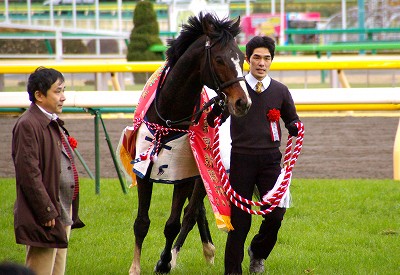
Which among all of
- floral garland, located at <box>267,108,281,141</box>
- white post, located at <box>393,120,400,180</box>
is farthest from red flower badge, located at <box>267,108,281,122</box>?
white post, located at <box>393,120,400,180</box>

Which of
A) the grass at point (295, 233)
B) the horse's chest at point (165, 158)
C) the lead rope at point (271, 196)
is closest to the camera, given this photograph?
the lead rope at point (271, 196)

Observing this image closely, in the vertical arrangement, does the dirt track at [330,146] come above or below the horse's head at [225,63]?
below

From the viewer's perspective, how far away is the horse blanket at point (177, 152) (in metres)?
4.88

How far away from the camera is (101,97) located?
25.3 ft

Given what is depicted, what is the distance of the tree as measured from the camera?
19047 mm

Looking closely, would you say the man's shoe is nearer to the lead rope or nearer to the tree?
the lead rope

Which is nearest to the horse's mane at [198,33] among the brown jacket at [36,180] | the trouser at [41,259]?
the brown jacket at [36,180]

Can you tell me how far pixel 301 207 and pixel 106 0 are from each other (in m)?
19.9

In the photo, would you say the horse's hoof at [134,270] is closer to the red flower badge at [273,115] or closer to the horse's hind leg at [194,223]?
the horse's hind leg at [194,223]

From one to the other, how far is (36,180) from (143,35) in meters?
16.2

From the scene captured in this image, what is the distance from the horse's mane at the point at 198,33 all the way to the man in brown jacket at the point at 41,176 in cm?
113

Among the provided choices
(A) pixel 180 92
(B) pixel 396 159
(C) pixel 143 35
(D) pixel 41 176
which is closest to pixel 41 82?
(D) pixel 41 176

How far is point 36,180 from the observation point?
3590 mm

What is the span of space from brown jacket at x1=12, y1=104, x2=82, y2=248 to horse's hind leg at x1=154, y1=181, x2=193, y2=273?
147 cm
